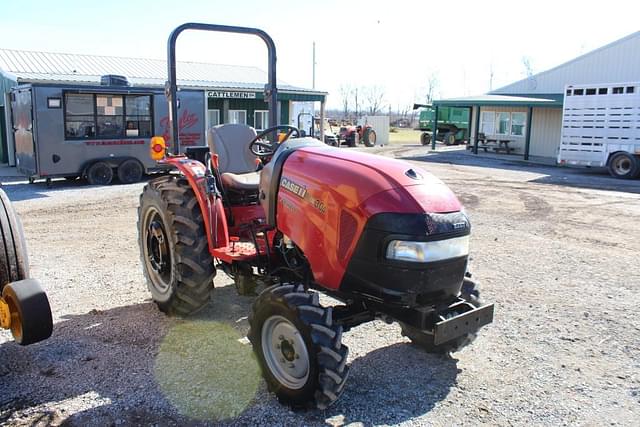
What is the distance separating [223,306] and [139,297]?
886mm

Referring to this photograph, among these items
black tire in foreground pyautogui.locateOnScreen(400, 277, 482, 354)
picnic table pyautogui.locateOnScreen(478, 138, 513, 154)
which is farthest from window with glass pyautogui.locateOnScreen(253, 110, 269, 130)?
black tire in foreground pyautogui.locateOnScreen(400, 277, 482, 354)

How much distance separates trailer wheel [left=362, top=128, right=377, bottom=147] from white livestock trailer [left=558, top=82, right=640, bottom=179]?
12.5m

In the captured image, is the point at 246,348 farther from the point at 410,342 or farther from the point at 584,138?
the point at 584,138

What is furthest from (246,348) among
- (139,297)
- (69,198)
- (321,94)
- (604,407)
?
(321,94)

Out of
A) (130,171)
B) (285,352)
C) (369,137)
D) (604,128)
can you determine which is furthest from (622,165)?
(285,352)

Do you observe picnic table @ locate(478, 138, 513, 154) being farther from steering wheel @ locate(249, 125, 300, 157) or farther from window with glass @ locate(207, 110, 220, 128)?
steering wheel @ locate(249, 125, 300, 157)

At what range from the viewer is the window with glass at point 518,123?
84.8 feet

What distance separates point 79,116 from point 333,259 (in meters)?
11.5

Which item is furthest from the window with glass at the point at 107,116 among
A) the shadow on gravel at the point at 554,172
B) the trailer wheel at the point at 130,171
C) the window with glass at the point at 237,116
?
the shadow on gravel at the point at 554,172

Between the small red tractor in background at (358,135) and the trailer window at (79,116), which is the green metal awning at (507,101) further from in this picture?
the trailer window at (79,116)

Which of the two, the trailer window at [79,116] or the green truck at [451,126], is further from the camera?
the green truck at [451,126]

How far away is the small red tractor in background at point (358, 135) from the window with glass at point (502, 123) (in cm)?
657

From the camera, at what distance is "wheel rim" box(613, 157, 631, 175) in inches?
679

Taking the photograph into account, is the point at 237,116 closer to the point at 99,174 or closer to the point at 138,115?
the point at 138,115
